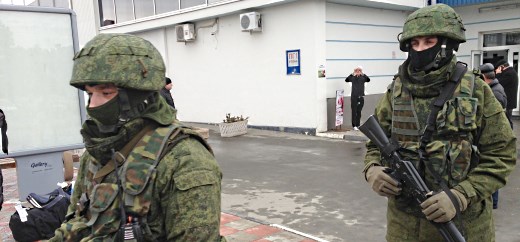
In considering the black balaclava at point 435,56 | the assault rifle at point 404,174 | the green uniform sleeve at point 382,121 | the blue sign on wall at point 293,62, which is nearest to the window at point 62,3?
the blue sign on wall at point 293,62

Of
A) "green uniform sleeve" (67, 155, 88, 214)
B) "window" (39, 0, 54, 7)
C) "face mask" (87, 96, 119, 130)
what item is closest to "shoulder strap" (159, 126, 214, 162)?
"face mask" (87, 96, 119, 130)

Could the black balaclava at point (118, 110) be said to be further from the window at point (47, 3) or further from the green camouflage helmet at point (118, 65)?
the window at point (47, 3)

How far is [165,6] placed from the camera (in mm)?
13445

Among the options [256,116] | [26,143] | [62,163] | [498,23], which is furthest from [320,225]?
[498,23]

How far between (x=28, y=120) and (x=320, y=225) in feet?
11.5

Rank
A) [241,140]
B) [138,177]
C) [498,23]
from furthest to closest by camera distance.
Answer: [498,23] → [241,140] → [138,177]

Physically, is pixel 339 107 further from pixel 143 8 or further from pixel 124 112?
pixel 124 112

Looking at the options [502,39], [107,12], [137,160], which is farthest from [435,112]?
[107,12]

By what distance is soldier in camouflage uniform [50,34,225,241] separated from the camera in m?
1.39

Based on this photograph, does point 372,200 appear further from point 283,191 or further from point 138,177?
point 138,177

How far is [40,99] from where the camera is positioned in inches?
193

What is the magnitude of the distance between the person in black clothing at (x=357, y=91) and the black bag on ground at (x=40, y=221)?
748cm

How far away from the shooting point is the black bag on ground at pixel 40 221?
3.82 m

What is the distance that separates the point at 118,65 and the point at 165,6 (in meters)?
12.7
